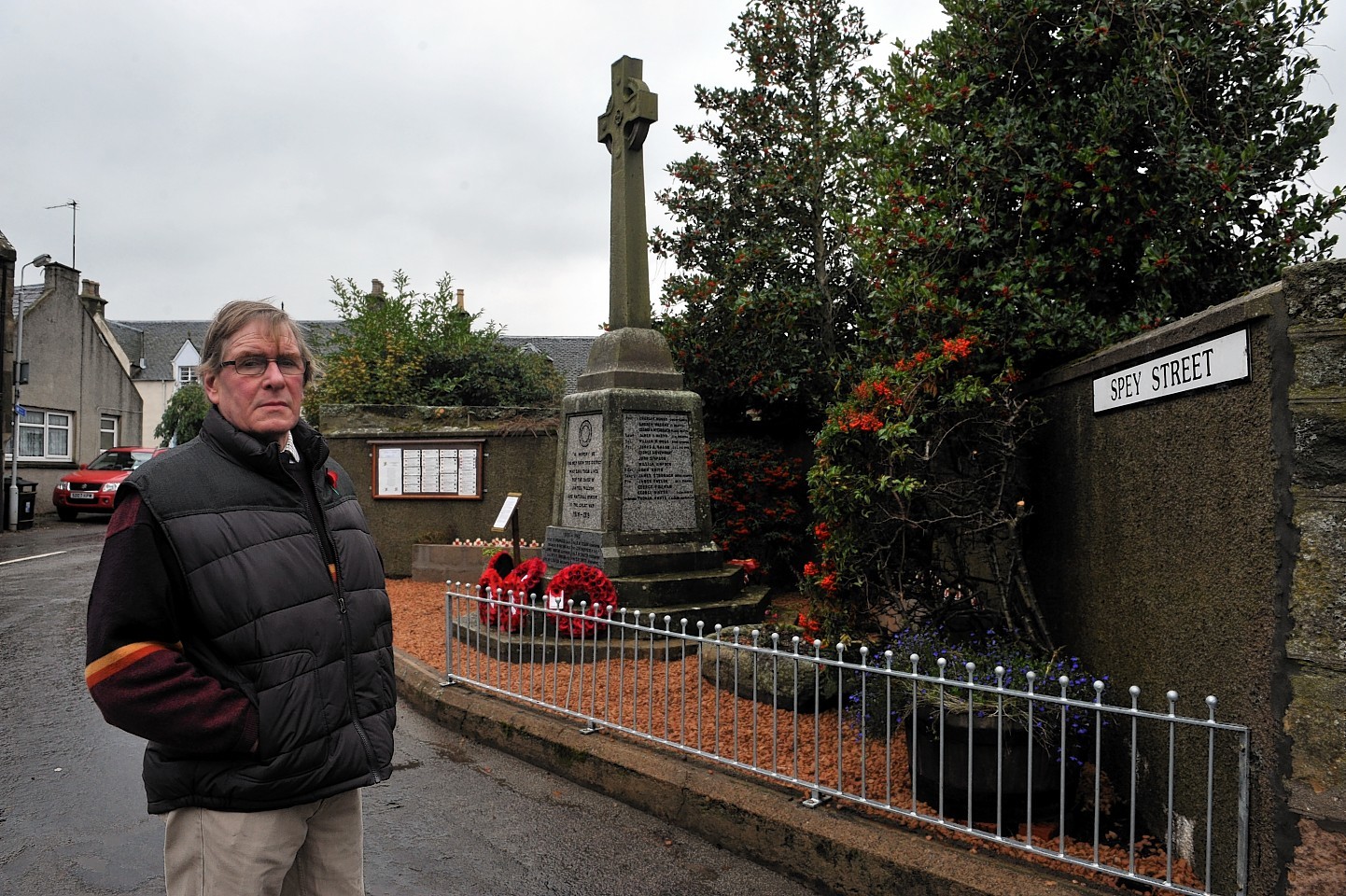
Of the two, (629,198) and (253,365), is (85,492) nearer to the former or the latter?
(629,198)

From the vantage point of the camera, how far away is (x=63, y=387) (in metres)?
27.5

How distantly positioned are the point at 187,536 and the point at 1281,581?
9.94ft

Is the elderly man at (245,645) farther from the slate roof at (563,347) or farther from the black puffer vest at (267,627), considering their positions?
the slate roof at (563,347)

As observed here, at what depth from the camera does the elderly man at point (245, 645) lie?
1851 mm

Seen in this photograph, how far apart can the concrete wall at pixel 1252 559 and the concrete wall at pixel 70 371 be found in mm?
29354

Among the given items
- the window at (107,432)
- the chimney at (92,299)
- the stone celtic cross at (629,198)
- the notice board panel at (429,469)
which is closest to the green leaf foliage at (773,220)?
the stone celtic cross at (629,198)

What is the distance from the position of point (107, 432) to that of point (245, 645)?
3450cm

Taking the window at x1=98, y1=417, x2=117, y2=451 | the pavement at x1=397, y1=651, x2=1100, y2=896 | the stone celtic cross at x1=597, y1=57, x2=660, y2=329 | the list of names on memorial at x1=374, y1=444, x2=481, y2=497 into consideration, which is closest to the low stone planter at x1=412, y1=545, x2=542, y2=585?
the list of names on memorial at x1=374, y1=444, x2=481, y2=497

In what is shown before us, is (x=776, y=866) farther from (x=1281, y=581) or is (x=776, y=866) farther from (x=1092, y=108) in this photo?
(x=1092, y=108)

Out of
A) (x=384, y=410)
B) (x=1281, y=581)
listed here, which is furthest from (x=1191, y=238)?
(x=384, y=410)

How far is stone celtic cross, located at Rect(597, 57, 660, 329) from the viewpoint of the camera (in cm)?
812

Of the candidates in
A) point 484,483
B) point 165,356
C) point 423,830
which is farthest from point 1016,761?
point 165,356

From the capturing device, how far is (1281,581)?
2.66 m

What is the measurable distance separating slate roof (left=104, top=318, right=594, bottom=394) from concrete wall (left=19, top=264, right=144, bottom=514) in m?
12.4
